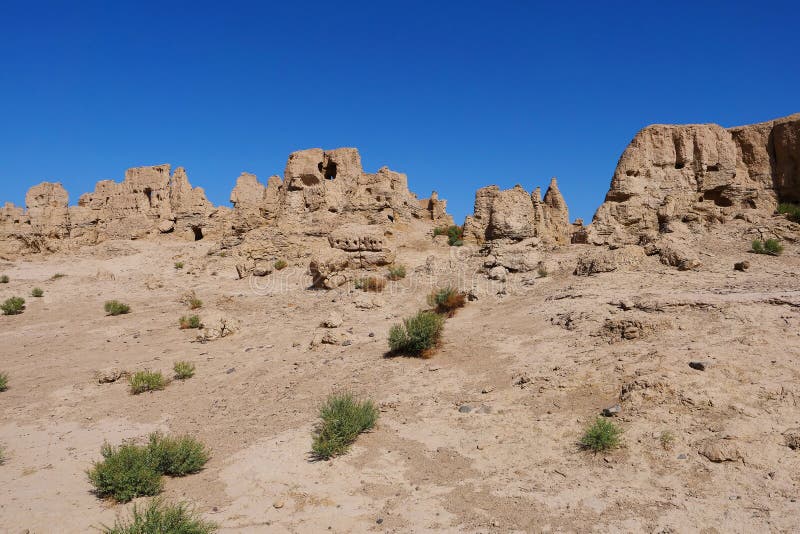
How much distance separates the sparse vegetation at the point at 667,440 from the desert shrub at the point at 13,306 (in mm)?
17267

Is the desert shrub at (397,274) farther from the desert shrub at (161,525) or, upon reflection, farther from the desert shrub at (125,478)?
the desert shrub at (161,525)

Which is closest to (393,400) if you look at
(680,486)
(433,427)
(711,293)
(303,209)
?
(433,427)

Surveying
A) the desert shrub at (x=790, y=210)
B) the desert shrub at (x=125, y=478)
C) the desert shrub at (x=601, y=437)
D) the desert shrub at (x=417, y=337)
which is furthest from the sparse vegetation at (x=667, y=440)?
the desert shrub at (x=790, y=210)

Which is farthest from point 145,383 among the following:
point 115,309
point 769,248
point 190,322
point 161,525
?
point 769,248

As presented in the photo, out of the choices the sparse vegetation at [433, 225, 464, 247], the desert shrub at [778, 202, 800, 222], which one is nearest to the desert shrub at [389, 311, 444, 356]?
the sparse vegetation at [433, 225, 464, 247]

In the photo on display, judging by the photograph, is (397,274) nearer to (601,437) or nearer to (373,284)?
(373,284)

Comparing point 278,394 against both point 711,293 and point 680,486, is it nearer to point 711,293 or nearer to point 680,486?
point 680,486

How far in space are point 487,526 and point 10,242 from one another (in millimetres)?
29446

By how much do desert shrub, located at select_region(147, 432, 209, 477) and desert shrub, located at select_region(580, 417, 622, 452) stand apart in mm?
4063

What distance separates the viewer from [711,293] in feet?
25.8

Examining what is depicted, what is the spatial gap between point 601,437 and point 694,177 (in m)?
12.7

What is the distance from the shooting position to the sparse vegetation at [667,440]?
175 inches

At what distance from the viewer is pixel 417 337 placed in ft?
26.6

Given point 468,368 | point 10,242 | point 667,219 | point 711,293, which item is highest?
point 10,242
